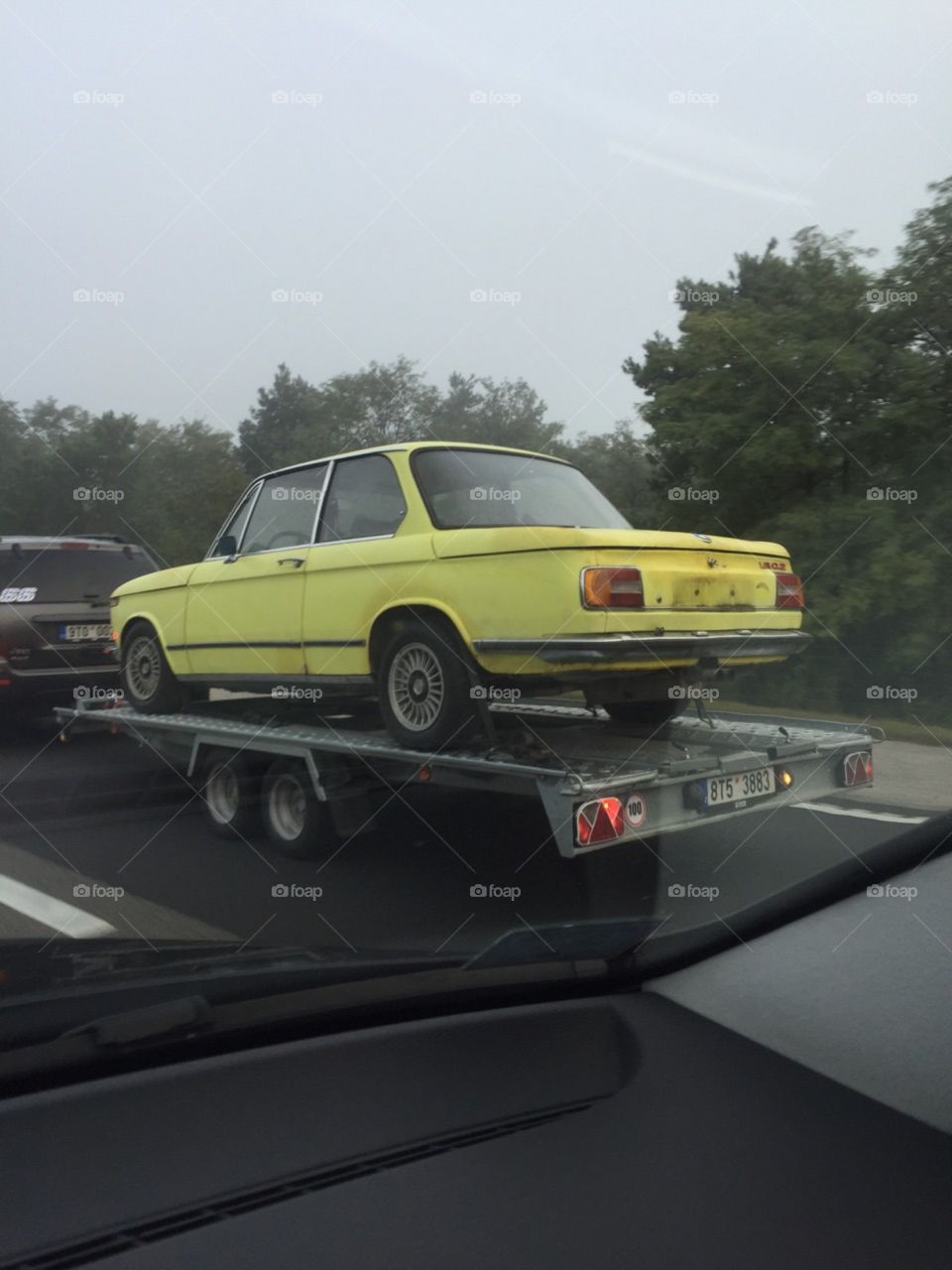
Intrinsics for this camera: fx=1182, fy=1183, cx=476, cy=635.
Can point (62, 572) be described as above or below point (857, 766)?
above

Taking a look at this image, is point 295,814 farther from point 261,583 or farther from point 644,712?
point 644,712

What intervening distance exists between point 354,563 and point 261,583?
0.66m

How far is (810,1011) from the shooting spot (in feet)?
8.19

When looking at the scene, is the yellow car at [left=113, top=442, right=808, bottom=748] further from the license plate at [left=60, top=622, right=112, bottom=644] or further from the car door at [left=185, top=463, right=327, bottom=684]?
the license plate at [left=60, top=622, right=112, bottom=644]

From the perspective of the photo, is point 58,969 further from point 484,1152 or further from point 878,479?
point 878,479

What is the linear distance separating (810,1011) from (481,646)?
265 cm

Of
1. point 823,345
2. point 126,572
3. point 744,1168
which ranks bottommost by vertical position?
point 744,1168

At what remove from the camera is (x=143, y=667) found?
6957 millimetres

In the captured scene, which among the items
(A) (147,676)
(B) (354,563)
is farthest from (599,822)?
(A) (147,676)

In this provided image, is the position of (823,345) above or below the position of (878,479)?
above

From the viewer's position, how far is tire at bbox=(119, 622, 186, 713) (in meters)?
6.75

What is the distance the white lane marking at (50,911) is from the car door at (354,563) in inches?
60.5

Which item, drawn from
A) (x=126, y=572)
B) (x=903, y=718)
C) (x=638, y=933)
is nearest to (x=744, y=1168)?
(x=638, y=933)

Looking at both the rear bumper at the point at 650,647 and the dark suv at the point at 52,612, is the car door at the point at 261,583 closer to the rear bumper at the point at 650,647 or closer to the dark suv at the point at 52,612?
the rear bumper at the point at 650,647
